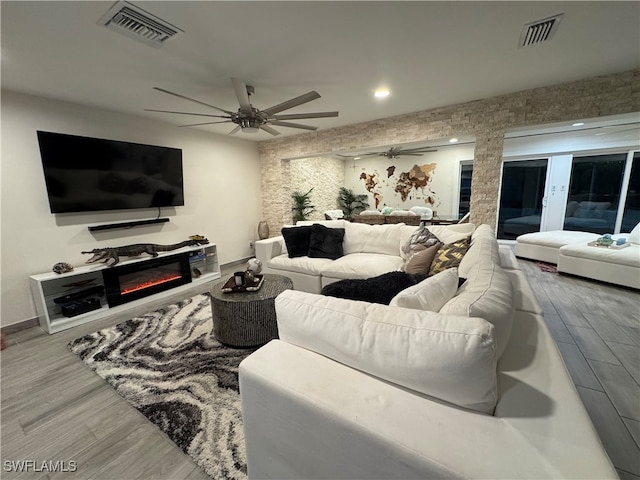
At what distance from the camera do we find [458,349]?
2.50ft

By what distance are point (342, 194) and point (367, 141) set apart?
4.08 meters

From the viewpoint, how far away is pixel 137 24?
184cm

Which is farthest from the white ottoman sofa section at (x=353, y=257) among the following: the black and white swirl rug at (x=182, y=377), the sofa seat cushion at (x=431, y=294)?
the sofa seat cushion at (x=431, y=294)

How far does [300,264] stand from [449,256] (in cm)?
177

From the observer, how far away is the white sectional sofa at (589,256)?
3.30 m

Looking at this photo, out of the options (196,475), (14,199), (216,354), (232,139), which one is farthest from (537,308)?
(232,139)

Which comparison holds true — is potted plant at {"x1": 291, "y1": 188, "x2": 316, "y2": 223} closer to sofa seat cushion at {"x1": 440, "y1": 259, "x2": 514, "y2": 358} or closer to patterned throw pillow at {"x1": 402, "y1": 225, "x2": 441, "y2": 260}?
patterned throw pillow at {"x1": 402, "y1": 225, "x2": 441, "y2": 260}

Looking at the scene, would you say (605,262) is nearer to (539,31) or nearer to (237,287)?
(539,31)

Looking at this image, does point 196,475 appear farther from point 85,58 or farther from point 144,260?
point 85,58

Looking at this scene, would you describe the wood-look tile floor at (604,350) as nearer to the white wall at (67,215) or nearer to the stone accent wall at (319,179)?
the stone accent wall at (319,179)

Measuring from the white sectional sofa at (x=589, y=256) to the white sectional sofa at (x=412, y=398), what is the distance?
358cm

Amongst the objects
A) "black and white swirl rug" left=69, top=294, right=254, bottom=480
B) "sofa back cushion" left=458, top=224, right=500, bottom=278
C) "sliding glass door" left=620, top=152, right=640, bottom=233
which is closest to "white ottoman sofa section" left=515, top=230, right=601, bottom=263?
"sliding glass door" left=620, top=152, right=640, bottom=233

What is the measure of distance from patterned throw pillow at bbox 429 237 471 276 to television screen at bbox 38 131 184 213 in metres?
3.81

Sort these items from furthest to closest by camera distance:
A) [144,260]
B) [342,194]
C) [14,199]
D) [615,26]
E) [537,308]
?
[342,194], [144,260], [14,199], [615,26], [537,308]
